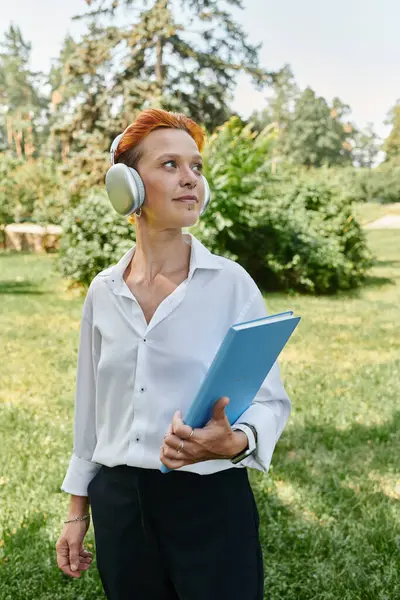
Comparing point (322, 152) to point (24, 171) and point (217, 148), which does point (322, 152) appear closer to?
point (24, 171)

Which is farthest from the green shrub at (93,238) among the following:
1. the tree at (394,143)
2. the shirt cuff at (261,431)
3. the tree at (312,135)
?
the tree at (312,135)

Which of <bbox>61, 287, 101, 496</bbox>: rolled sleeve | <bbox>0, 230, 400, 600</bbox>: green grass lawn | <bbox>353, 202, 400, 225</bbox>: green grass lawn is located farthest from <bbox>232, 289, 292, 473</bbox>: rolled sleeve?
<bbox>353, 202, 400, 225</bbox>: green grass lawn

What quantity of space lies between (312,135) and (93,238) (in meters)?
75.1

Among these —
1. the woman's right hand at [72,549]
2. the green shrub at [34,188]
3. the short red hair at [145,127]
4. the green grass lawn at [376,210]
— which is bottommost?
the green grass lawn at [376,210]

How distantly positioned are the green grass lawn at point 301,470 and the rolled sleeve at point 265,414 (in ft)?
6.35

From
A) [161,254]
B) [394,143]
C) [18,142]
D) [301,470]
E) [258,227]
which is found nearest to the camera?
[161,254]

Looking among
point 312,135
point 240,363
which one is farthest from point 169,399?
point 312,135

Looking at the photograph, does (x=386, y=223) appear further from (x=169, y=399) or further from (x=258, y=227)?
(x=169, y=399)

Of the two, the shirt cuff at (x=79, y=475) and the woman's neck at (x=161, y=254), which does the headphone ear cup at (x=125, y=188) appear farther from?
the shirt cuff at (x=79, y=475)

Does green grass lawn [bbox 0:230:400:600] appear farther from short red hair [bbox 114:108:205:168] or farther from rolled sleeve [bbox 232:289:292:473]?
short red hair [bbox 114:108:205:168]

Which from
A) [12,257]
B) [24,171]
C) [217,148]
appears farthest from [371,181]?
[217,148]

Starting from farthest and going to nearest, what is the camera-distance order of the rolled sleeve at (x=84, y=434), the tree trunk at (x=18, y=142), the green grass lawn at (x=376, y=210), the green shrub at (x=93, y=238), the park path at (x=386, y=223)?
1. the tree trunk at (x=18, y=142)
2. the green grass lawn at (x=376, y=210)
3. the park path at (x=386, y=223)
4. the green shrub at (x=93, y=238)
5. the rolled sleeve at (x=84, y=434)

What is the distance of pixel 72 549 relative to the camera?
194 cm

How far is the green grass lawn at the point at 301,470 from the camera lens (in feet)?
11.0
